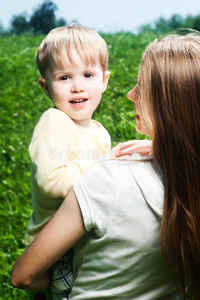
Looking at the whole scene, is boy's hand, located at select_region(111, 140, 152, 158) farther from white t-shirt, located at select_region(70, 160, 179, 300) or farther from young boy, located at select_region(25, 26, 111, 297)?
white t-shirt, located at select_region(70, 160, 179, 300)

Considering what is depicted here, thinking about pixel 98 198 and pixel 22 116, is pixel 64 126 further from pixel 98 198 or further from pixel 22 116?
pixel 22 116

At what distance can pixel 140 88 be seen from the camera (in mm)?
1632

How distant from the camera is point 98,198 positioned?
150cm

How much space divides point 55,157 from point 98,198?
0.45 m

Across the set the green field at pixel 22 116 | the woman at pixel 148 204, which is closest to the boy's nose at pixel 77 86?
the woman at pixel 148 204

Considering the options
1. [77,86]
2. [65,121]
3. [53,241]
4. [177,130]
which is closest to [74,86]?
[77,86]

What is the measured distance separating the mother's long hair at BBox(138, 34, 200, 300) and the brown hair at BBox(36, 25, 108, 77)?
19.5 inches

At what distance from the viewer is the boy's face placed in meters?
2.03

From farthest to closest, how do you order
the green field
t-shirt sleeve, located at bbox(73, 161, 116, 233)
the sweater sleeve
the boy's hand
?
the green field
the boy's hand
the sweater sleeve
t-shirt sleeve, located at bbox(73, 161, 116, 233)

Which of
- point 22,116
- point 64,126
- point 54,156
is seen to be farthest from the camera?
point 22,116

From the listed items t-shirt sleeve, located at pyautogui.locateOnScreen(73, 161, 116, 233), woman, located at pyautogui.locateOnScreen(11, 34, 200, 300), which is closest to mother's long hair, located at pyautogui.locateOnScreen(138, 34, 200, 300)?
woman, located at pyautogui.locateOnScreen(11, 34, 200, 300)

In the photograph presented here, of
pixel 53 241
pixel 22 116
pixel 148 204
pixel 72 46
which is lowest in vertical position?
pixel 22 116

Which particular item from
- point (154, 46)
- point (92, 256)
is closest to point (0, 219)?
point (92, 256)

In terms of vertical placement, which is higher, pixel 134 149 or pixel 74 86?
pixel 74 86
